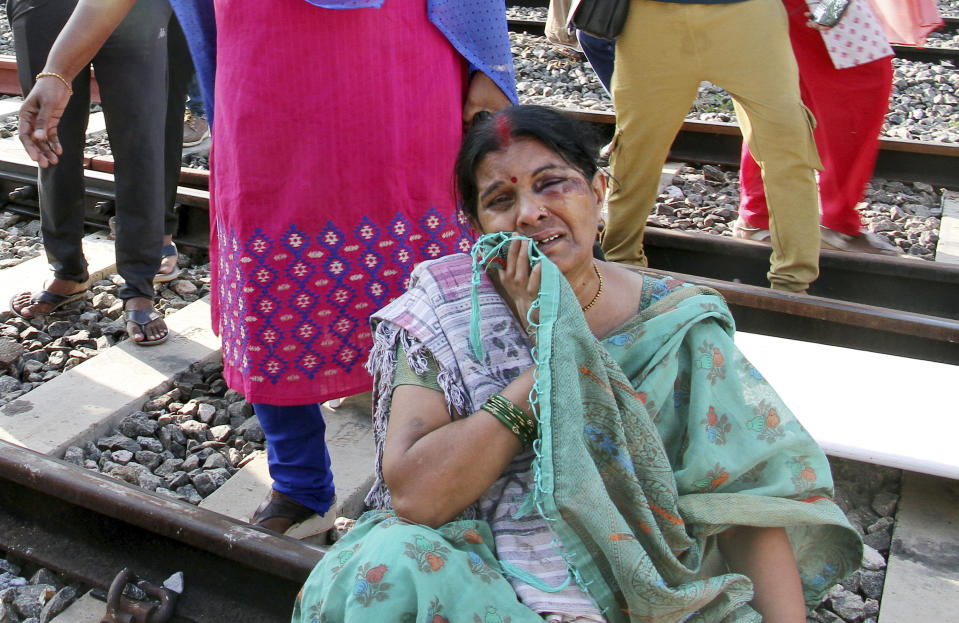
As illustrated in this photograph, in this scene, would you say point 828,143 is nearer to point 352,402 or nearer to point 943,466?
point 943,466

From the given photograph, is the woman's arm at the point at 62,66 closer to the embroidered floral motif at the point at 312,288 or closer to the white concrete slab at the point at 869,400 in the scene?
the embroidered floral motif at the point at 312,288

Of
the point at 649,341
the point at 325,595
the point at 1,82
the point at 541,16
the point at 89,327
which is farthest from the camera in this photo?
the point at 541,16

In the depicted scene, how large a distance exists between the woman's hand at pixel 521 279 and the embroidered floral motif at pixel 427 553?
416 mm

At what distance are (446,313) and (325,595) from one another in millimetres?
567

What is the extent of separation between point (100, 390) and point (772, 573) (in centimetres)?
270

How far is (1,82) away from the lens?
7.86m

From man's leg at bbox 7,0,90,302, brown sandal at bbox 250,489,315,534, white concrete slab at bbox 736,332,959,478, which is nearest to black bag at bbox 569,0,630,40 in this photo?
white concrete slab at bbox 736,332,959,478

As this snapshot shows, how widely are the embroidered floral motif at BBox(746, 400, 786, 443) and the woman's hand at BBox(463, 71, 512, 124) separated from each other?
3.39ft

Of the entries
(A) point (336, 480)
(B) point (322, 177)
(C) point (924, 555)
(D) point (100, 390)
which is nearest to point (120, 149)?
(D) point (100, 390)

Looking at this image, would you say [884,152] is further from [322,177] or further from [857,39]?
[322,177]

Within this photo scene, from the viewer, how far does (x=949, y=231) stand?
4.74 m

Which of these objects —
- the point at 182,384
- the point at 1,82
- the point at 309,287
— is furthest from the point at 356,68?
the point at 1,82

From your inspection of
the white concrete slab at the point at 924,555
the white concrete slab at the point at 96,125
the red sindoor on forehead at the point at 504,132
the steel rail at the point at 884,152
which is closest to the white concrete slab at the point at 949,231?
the steel rail at the point at 884,152

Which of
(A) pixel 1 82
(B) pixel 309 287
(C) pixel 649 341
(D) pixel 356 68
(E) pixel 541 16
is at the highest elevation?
(D) pixel 356 68
